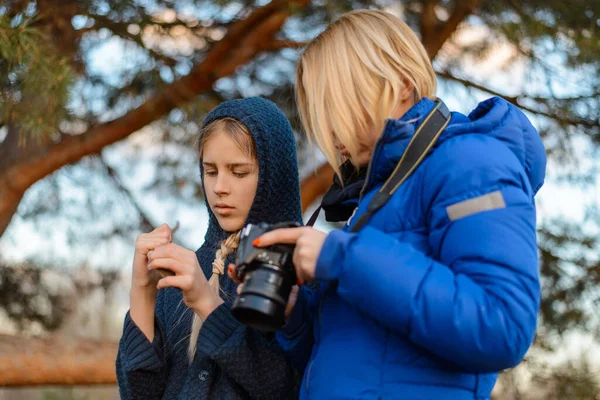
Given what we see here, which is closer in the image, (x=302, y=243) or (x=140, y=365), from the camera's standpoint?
(x=302, y=243)

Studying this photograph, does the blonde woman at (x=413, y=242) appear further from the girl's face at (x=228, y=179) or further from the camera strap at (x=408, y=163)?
the girl's face at (x=228, y=179)

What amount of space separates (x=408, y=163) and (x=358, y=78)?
201mm

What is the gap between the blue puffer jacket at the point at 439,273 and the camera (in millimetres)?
1059

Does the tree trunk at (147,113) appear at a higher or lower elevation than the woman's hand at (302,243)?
lower

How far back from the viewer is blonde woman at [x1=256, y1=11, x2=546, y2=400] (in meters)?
1.06

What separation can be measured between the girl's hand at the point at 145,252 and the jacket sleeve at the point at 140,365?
100 mm

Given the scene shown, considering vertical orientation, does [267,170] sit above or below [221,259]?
above

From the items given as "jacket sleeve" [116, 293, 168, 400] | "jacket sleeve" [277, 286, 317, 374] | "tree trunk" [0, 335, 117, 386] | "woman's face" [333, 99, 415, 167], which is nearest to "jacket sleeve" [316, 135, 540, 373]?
"woman's face" [333, 99, 415, 167]

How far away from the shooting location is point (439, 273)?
107 centimetres

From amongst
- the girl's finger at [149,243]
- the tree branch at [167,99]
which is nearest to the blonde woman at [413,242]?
the girl's finger at [149,243]

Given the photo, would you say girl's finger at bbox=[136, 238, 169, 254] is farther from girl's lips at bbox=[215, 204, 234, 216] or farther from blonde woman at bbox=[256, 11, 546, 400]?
blonde woman at bbox=[256, 11, 546, 400]

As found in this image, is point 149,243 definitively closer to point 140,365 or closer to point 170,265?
point 170,265

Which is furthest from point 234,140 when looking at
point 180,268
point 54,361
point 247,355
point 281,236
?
point 54,361

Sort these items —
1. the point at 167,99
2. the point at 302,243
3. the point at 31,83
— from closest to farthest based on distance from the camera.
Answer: the point at 302,243, the point at 31,83, the point at 167,99
